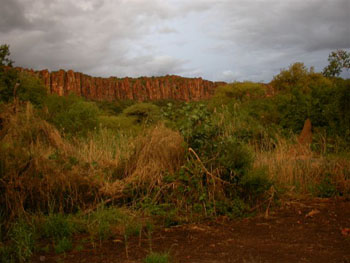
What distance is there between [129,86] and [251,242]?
89592 millimetres

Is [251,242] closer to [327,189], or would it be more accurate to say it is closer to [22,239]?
[22,239]

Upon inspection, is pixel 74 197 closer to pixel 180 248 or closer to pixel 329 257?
pixel 180 248

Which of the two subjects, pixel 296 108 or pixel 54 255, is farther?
pixel 296 108

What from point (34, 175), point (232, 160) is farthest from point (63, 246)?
point (232, 160)

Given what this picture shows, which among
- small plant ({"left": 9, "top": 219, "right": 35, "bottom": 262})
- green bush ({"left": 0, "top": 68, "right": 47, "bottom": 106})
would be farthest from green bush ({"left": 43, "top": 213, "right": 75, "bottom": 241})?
green bush ({"left": 0, "top": 68, "right": 47, "bottom": 106})

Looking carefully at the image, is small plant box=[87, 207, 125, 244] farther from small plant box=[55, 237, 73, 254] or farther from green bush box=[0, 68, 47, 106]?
green bush box=[0, 68, 47, 106]

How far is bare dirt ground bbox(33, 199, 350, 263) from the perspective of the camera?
3852 millimetres

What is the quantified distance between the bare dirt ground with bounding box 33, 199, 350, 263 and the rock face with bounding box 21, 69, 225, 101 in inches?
2893

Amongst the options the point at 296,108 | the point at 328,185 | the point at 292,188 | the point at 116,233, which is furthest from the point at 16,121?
the point at 296,108

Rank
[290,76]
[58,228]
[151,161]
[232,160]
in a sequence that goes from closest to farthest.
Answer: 1. [58,228]
2. [232,160]
3. [151,161]
4. [290,76]

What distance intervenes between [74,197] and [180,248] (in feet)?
7.21

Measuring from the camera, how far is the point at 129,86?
92125 mm

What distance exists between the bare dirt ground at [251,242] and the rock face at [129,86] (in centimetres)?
→ 7349

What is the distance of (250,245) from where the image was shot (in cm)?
423
